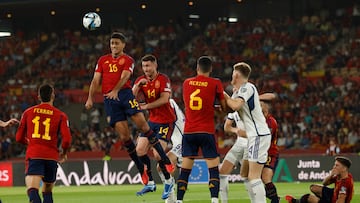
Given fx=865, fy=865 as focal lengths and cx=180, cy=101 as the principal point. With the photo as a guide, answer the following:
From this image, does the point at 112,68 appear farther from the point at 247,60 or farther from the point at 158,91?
the point at 247,60

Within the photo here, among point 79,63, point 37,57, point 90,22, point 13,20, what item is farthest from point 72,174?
point 13,20

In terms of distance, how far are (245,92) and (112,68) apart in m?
3.56

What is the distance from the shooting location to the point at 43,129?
41.8ft

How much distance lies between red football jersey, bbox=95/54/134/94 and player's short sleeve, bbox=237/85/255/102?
10.5 ft

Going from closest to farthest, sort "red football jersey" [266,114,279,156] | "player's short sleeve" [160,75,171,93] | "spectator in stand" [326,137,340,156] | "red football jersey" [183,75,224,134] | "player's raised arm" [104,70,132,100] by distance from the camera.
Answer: "red football jersey" [183,75,224,134] → "red football jersey" [266,114,279,156] → "player's raised arm" [104,70,132,100] → "player's short sleeve" [160,75,171,93] → "spectator in stand" [326,137,340,156]

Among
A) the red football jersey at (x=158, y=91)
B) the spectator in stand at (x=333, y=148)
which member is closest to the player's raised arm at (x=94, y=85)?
the red football jersey at (x=158, y=91)

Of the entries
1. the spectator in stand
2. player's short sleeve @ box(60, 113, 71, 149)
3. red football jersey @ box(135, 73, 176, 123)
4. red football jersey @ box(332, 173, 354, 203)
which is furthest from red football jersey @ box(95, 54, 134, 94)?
the spectator in stand

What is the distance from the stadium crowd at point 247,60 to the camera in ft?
114

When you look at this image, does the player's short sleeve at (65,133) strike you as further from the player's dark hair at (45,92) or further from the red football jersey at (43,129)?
the player's dark hair at (45,92)

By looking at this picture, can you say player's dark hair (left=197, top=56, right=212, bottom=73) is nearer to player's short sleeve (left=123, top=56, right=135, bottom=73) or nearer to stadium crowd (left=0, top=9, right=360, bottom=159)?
player's short sleeve (left=123, top=56, right=135, bottom=73)

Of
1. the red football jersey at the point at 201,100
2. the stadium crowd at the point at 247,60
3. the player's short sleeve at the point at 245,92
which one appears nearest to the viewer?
the player's short sleeve at the point at 245,92

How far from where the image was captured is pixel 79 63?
44.8 meters

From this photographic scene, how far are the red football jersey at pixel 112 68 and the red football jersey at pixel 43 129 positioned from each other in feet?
9.59

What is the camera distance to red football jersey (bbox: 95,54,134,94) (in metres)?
15.5
